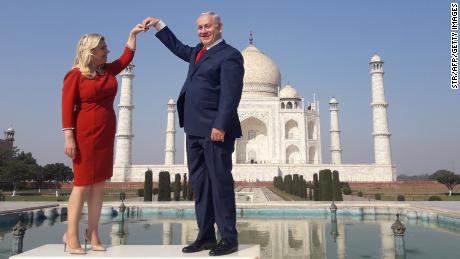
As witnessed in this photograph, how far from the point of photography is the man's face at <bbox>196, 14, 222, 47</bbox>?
278 centimetres

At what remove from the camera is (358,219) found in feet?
35.3

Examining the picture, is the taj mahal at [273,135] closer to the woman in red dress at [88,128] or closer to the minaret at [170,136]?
the minaret at [170,136]

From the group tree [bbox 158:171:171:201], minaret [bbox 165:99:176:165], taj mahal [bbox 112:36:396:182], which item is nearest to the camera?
tree [bbox 158:171:171:201]

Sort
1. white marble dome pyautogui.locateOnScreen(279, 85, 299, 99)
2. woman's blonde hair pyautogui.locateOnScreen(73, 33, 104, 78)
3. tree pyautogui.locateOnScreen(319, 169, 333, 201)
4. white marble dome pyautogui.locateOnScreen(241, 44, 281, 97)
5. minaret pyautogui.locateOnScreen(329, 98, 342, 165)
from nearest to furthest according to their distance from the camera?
woman's blonde hair pyautogui.locateOnScreen(73, 33, 104, 78), tree pyautogui.locateOnScreen(319, 169, 333, 201), minaret pyautogui.locateOnScreen(329, 98, 342, 165), white marble dome pyautogui.locateOnScreen(279, 85, 299, 99), white marble dome pyautogui.locateOnScreen(241, 44, 281, 97)

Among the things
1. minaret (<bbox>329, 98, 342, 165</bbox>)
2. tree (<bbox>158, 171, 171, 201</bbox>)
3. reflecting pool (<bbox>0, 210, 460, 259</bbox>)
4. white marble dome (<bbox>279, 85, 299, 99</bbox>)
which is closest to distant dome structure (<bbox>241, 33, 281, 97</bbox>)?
white marble dome (<bbox>279, 85, 299, 99</bbox>)

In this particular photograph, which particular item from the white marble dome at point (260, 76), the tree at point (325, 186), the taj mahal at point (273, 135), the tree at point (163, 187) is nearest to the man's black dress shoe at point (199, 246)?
the tree at point (325, 186)

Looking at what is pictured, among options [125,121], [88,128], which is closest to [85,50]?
[88,128]

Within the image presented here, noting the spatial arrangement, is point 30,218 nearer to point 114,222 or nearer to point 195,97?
point 114,222

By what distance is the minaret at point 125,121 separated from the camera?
31109 millimetres

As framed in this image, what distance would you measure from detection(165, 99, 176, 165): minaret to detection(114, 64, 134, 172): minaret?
423cm

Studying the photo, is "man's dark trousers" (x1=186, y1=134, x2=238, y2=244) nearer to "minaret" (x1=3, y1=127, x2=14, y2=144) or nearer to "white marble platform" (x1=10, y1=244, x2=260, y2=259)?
"white marble platform" (x1=10, y1=244, x2=260, y2=259)

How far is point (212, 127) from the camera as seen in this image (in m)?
A: 2.58

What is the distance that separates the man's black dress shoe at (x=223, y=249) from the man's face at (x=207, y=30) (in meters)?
1.39

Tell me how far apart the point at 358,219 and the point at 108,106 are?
9522mm
